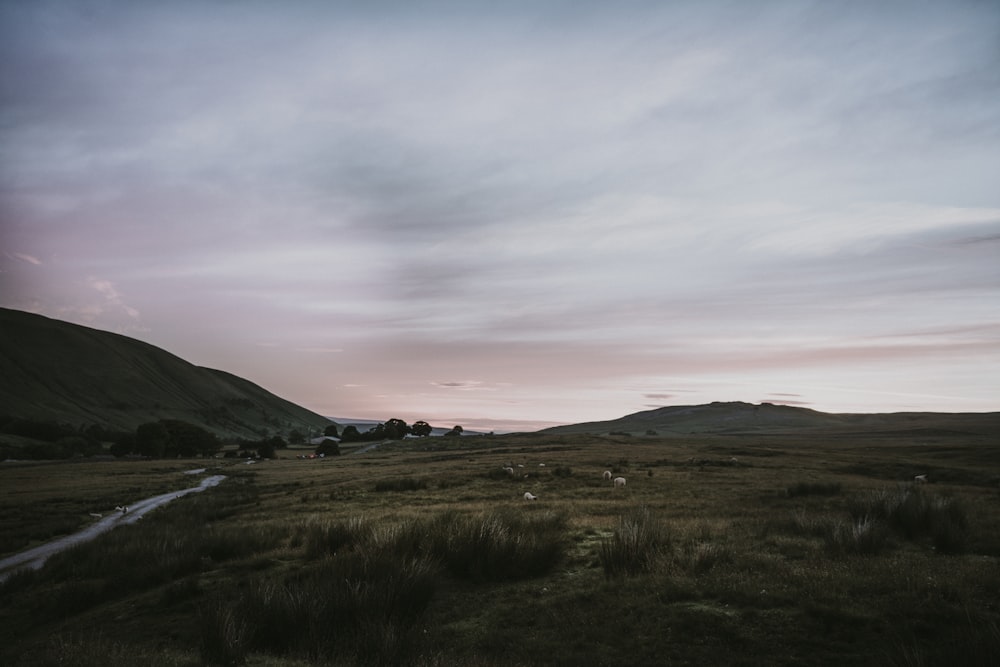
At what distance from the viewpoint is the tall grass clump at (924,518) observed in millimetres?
12164

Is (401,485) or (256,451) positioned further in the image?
(256,451)

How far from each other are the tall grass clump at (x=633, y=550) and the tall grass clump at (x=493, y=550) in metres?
1.30

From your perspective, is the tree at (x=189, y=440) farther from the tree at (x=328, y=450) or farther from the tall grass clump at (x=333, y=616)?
the tall grass clump at (x=333, y=616)

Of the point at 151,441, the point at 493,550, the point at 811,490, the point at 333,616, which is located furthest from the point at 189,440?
the point at 333,616

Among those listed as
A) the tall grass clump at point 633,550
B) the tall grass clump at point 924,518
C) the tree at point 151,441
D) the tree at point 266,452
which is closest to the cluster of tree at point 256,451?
the tree at point 266,452

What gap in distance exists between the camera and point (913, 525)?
44.5ft

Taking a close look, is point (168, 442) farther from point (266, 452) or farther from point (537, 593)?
point (537, 593)

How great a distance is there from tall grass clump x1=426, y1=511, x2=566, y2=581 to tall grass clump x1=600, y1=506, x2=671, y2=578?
1.30m

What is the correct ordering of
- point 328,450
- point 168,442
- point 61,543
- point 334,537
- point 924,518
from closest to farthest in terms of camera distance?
point 924,518
point 334,537
point 61,543
point 168,442
point 328,450

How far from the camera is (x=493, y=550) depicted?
38.1 ft

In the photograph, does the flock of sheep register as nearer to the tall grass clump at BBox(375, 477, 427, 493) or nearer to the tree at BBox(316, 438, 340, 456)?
the tall grass clump at BBox(375, 477, 427, 493)

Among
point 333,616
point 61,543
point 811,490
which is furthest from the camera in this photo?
point 811,490

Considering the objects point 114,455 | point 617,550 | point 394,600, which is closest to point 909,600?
point 617,550

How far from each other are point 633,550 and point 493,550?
9.76 ft
